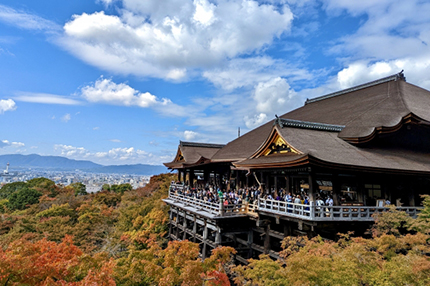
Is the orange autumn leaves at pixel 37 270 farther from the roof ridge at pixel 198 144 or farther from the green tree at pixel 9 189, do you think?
the green tree at pixel 9 189

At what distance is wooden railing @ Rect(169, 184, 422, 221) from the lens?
12.2 meters

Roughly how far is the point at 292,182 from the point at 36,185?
56572mm

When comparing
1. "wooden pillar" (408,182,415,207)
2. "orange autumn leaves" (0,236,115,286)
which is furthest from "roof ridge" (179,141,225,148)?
"wooden pillar" (408,182,415,207)

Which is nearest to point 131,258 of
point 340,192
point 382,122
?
point 340,192

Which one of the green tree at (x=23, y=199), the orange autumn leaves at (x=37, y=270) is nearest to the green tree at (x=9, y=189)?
the green tree at (x=23, y=199)

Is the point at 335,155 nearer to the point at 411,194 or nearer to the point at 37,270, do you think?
the point at 411,194

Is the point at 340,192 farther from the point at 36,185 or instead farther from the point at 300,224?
the point at 36,185

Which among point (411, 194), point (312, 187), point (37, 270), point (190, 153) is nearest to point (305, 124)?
point (312, 187)

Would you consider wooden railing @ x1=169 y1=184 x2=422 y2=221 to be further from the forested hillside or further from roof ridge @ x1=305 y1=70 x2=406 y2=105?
roof ridge @ x1=305 y1=70 x2=406 y2=105

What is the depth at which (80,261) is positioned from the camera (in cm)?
1024

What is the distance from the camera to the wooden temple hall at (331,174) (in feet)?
43.2

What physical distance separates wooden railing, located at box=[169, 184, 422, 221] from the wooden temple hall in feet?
0.15

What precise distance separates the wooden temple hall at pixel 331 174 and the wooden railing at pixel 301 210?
47mm

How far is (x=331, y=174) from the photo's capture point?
13.9m
